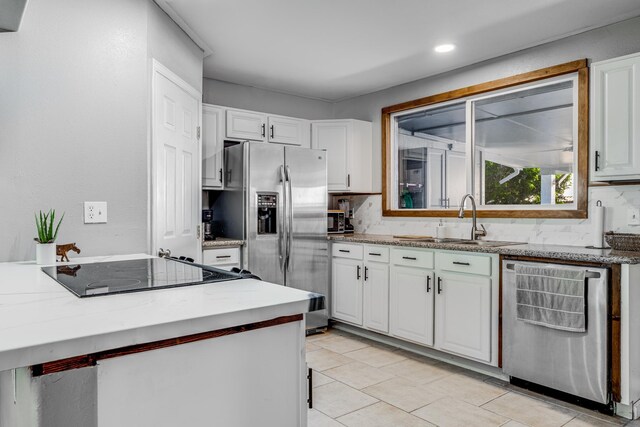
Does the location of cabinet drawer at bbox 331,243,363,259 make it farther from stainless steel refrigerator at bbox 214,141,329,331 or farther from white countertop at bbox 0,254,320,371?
white countertop at bbox 0,254,320,371

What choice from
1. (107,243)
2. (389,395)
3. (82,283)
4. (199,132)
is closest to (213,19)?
(199,132)

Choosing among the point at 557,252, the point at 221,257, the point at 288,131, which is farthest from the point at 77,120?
the point at 557,252

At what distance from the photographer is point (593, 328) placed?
8.06 feet

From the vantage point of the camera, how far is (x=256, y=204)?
3818mm

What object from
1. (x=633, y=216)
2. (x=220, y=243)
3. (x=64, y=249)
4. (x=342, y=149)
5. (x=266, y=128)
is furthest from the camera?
(x=342, y=149)

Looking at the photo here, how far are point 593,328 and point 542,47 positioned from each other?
2157mm

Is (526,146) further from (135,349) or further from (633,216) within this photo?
(135,349)

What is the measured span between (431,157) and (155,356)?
379 cm

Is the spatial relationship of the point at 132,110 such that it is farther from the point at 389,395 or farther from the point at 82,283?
the point at 389,395

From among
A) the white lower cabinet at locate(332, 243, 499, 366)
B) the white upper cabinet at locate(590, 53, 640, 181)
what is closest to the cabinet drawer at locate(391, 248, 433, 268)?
the white lower cabinet at locate(332, 243, 499, 366)

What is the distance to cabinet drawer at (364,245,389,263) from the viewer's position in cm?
373

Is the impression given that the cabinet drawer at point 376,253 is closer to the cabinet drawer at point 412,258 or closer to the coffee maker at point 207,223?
the cabinet drawer at point 412,258

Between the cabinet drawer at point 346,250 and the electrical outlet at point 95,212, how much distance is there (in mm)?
2308

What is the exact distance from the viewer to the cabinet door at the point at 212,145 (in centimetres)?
387
